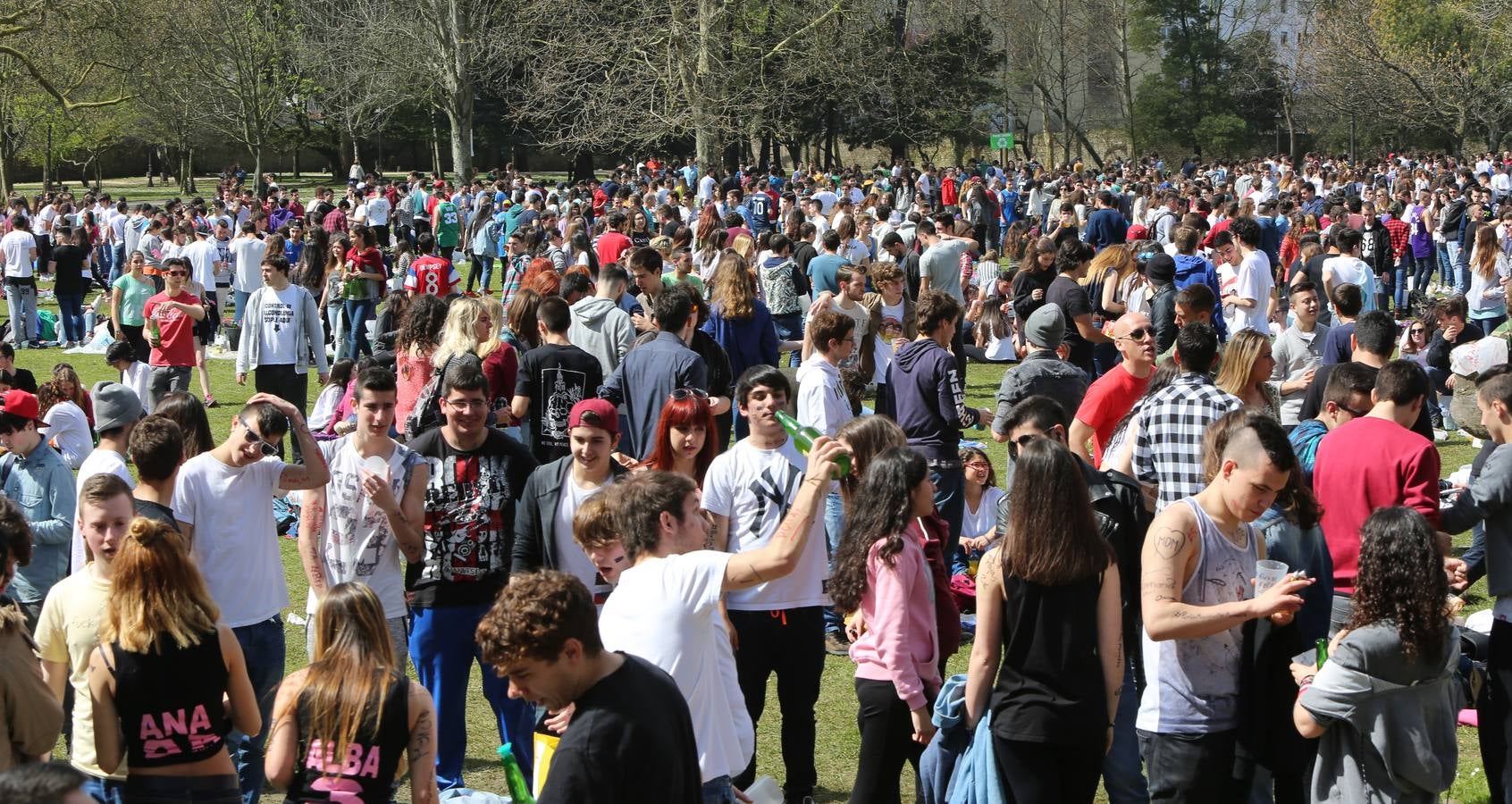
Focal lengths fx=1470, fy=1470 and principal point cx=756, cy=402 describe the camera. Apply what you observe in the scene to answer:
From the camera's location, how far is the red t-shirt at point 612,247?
15531mm

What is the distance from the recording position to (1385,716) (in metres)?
4.34

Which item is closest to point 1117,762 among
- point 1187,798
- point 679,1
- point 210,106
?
point 1187,798

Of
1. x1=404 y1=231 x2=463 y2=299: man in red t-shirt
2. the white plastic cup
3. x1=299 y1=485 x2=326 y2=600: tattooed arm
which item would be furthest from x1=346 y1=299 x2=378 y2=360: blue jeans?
the white plastic cup

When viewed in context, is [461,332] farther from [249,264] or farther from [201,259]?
[201,259]

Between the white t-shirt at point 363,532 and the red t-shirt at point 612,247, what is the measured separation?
9750mm

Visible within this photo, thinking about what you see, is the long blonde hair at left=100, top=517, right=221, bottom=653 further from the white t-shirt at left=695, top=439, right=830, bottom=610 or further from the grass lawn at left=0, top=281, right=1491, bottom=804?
the white t-shirt at left=695, top=439, right=830, bottom=610

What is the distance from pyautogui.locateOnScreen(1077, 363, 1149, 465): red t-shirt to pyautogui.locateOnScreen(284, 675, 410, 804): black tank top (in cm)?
392

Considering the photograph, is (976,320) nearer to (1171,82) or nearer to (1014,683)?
(1014,683)

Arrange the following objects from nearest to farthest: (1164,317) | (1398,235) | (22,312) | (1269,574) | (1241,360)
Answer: (1269,574), (1241,360), (1164,317), (22,312), (1398,235)

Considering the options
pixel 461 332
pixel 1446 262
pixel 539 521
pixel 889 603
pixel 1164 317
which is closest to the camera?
pixel 889 603

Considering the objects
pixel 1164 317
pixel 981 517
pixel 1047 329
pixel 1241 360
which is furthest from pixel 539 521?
pixel 1164 317

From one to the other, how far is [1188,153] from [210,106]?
119 feet

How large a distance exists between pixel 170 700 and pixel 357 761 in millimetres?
689

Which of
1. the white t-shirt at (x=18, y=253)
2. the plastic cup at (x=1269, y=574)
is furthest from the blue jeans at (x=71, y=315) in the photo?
the plastic cup at (x=1269, y=574)
